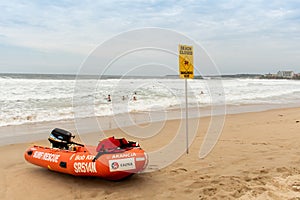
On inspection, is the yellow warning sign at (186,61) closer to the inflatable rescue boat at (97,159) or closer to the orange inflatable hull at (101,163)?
the inflatable rescue boat at (97,159)

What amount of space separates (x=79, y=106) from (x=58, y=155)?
36.3 feet

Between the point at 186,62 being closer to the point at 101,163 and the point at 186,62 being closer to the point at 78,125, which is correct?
the point at 101,163

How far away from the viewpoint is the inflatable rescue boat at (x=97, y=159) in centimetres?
463

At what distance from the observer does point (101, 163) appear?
4.68 metres

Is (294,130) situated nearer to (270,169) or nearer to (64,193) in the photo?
(270,169)

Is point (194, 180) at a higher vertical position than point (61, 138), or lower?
Answer: lower

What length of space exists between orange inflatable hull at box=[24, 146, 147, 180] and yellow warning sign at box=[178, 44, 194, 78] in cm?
210

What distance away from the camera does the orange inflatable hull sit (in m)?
→ 4.62

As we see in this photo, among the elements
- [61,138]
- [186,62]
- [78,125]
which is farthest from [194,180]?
[78,125]

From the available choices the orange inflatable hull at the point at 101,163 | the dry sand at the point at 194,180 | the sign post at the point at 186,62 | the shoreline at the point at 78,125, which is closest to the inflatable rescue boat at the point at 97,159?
the orange inflatable hull at the point at 101,163

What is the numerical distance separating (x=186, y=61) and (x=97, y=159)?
2.87 metres

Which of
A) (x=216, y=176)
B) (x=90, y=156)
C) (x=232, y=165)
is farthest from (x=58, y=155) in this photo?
(x=232, y=165)

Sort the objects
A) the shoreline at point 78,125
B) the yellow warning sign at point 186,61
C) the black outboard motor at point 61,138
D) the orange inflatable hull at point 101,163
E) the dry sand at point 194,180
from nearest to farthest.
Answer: the dry sand at point 194,180, the orange inflatable hull at point 101,163, the black outboard motor at point 61,138, the yellow warning sign at point 186,61, the shoreline at point 78,125

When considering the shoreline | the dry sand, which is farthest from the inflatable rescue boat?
the shoreline
